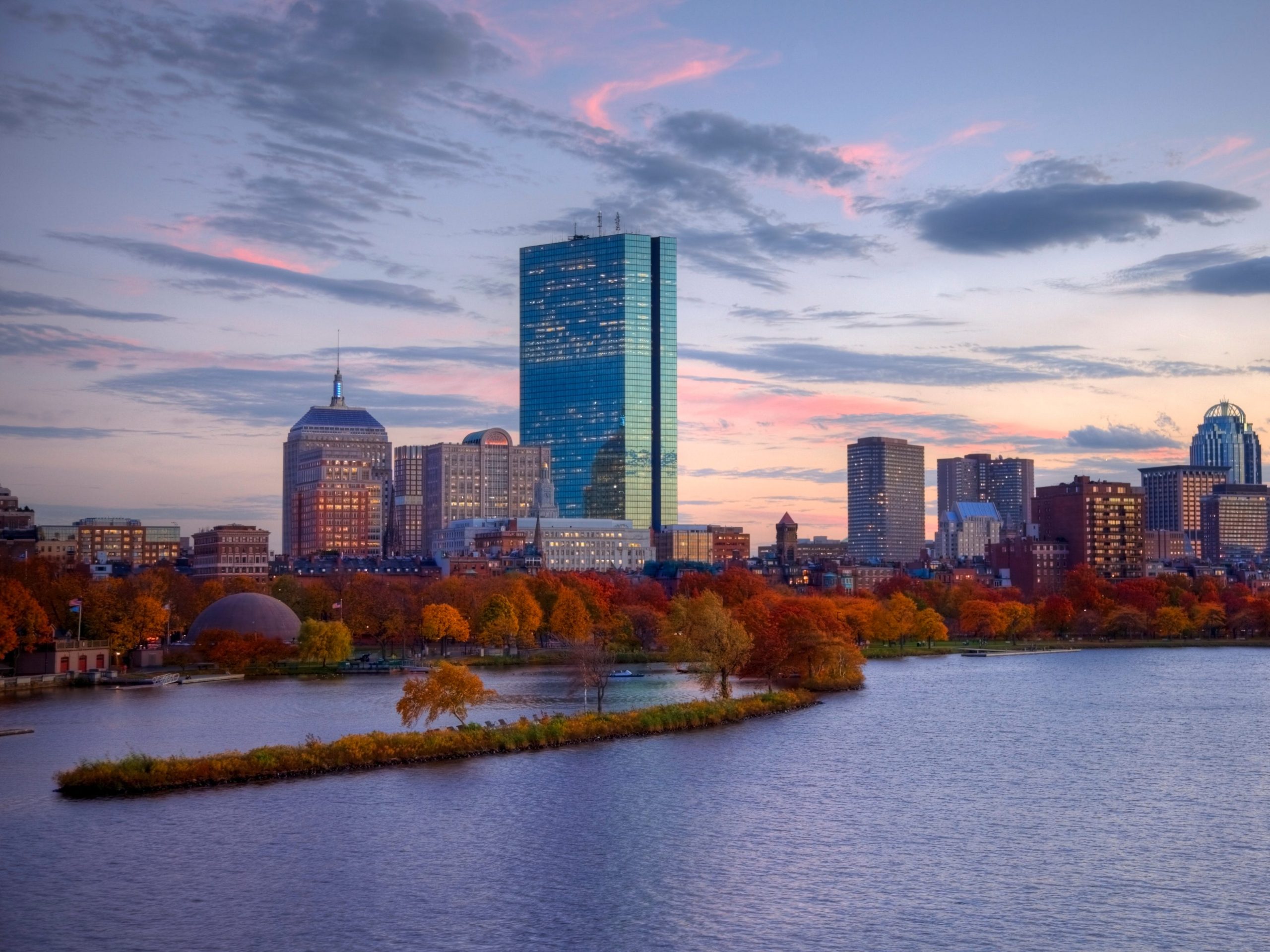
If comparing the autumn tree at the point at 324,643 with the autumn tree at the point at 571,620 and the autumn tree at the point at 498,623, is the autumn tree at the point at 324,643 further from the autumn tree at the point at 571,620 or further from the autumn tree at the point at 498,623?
the autumn tree at the point at 571,620

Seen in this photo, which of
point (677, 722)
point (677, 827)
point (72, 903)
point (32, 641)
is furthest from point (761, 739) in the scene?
point (32, 641)

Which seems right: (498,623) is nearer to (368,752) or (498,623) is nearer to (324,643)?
(324,643)

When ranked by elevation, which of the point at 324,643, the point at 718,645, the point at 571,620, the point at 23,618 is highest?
the point at 23,618

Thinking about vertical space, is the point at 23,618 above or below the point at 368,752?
above

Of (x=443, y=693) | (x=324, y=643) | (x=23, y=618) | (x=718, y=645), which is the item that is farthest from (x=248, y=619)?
(x=443, y=693)

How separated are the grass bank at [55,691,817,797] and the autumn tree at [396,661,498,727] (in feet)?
5.20

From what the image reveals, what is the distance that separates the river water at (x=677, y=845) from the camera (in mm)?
45062

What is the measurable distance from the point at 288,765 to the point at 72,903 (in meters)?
23.1

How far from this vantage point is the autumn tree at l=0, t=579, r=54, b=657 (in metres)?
130

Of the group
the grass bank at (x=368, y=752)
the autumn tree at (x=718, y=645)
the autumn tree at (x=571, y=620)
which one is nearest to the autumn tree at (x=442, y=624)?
the autumn tree at (x=571, y=620)

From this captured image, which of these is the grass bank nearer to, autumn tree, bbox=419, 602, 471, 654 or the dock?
autumn tree, bbox=419, 602, 471, 654

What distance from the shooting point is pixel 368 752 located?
241 ft

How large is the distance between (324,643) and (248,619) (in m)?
16.2

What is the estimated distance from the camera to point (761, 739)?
286 ft
